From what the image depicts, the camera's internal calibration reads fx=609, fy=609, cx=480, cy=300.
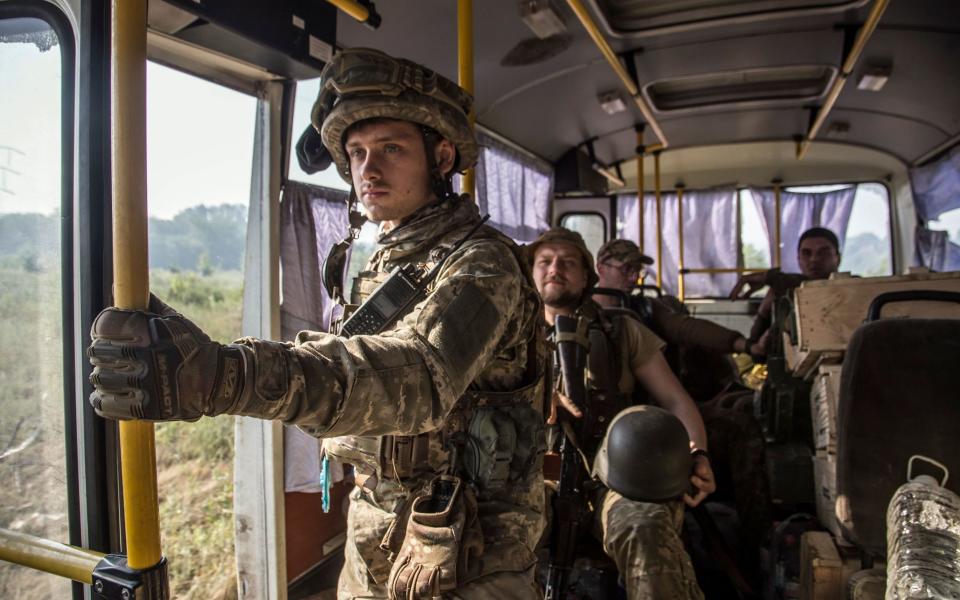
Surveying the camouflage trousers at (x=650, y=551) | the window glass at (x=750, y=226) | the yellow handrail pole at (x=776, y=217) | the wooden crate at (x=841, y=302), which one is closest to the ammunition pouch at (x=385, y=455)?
the camouflage trousers at (x=650, y=551)

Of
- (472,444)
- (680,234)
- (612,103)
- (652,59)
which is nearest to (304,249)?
(472,444)

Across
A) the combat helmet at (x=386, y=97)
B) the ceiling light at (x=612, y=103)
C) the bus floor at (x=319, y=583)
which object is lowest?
the bus floor at (x=319, y=583)

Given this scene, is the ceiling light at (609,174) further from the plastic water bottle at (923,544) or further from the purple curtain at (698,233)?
the plastic water bottle at (923,544)

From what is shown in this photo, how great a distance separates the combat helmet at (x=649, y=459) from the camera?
6.31ft

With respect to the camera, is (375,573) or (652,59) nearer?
(375,573)

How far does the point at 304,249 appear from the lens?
2.93m

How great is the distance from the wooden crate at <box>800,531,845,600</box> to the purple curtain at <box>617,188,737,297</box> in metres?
4.70

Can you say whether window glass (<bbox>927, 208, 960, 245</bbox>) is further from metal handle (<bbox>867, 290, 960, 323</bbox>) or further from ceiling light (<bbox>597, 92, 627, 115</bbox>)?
metal handle (<bbox>867, 290, 960, 323</bbox>)

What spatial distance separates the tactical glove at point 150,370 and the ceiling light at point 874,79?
14.9 feet

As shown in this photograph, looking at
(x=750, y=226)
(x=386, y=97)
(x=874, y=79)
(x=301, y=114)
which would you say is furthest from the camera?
(x=750, y=226)

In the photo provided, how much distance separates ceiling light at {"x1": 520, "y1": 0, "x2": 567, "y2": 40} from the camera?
2.89m

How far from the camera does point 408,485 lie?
1514 millimetres

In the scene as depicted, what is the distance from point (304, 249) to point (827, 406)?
97.9 inches

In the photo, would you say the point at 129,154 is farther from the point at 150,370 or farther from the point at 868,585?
the point at 868,585
